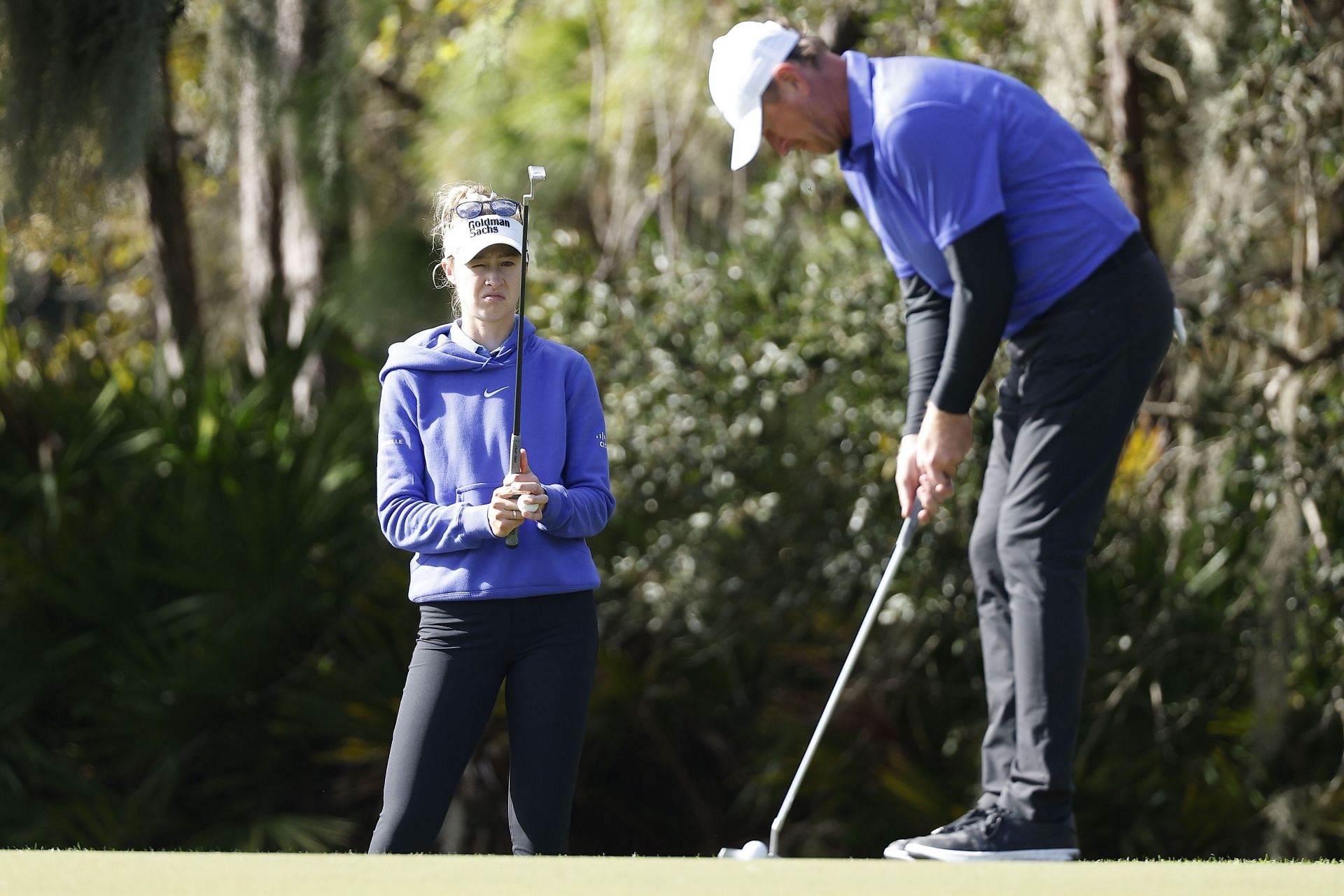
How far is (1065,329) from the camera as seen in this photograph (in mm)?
2840

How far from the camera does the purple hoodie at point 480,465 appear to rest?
292cm

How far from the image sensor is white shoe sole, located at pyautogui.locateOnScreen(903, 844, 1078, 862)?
8.84ft

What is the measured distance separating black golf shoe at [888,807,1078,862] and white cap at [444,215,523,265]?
1397 mm

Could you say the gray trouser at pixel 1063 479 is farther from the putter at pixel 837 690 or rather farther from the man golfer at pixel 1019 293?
the putter at pixel 837 690

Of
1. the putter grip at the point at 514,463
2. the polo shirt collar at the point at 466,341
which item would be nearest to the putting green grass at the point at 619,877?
the putter grip at the point at 514,463

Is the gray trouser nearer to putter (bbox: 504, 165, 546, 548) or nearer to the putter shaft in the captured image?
the putter shaft

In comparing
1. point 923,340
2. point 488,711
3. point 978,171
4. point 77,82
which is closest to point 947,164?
point 978,171

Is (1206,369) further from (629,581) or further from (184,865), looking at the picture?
(184,865)

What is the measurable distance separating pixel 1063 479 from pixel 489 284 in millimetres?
Result: 1188

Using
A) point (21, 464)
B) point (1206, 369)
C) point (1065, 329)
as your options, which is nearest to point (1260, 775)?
point (1206, 369)

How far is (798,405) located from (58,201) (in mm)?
2778

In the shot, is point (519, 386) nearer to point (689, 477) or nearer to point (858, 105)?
point (858, 105)

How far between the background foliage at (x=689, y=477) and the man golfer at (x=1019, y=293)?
2266 mm

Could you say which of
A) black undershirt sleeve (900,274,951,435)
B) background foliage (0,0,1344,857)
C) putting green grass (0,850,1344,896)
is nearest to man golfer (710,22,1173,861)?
black undershirt sleeve (900,274,951,435)
